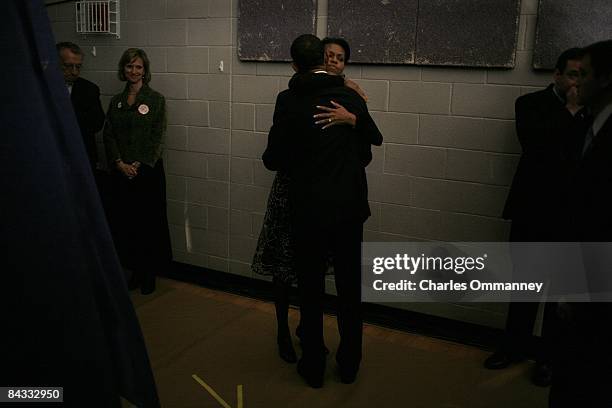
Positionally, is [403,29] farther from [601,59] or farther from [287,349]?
[287,349]

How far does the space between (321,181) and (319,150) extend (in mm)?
124

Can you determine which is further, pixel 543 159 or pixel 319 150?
pixel 543 159

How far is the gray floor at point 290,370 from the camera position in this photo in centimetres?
230

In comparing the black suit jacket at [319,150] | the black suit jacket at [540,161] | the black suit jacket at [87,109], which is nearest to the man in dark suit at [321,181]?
the black suit jacket at [319,150]

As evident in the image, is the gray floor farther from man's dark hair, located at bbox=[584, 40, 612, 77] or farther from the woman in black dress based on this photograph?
man's dark hair, located at bbox=[584, 40, 612, 77]

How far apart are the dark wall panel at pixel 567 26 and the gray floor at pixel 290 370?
146cm

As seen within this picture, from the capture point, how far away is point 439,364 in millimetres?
2623

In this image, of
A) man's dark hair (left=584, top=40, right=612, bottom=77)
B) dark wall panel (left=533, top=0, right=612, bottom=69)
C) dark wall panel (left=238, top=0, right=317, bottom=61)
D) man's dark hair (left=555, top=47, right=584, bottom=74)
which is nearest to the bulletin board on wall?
dark wall panel (left=238, top=0, right=317, bottom=61)

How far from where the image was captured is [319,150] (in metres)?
2.20

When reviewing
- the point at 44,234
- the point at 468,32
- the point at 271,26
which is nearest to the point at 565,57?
the point at 468,32

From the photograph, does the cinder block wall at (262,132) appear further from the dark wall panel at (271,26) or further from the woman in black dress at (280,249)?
the woman in black dress at (280,249)

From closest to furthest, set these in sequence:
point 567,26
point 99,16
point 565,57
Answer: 1. point 565,57
2. point 567,26
3. point 99,16

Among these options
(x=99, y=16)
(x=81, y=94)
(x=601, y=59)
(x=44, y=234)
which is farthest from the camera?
(x=99, y=16)

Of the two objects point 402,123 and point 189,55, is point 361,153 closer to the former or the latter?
point 402,123
